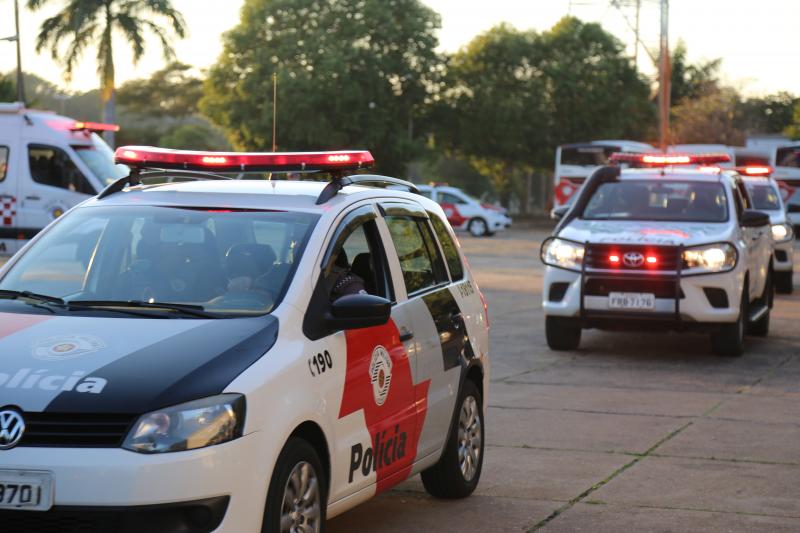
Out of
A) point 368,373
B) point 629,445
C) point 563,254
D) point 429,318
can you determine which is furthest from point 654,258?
point 368,373

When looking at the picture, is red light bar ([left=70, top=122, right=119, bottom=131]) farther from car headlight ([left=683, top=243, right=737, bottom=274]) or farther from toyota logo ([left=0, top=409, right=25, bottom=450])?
toyota logo ([left=0, top=409, right=25, bottom=450])

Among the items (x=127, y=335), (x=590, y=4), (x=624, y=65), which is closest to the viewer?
(x=127, y=335)

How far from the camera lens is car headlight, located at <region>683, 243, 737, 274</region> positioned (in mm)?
13516

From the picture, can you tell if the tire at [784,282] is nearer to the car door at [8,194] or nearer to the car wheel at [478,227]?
A: the car door at [8,194]

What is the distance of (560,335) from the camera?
1443 centimetres

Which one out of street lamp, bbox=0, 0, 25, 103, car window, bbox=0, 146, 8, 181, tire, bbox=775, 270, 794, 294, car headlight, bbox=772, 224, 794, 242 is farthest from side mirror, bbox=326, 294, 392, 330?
street lamp, bbox=0, 0, 25, 103

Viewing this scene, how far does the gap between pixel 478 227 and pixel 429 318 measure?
138 feet

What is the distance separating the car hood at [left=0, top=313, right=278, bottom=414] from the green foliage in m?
87.2

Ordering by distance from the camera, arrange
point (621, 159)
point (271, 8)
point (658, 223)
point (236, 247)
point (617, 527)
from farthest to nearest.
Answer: point (271, 8)
point (621, 159)
point (658, 223)
point (617, 527)
point (236, 247)

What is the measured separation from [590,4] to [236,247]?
53770 millimetres

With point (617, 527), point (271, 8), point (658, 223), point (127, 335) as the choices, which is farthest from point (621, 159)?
point (271, 8)

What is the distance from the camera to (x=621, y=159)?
15969mm

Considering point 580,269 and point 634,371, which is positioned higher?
point 580,269

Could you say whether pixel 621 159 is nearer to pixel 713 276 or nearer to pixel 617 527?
pixel 713 276
